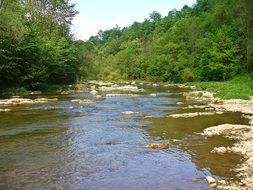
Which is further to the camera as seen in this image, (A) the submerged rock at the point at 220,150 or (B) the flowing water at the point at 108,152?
(A) the submerged rock at the point at 220,150

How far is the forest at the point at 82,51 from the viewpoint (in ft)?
146

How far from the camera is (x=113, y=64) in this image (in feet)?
360

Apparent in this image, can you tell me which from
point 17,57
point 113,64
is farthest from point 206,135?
point 113,64

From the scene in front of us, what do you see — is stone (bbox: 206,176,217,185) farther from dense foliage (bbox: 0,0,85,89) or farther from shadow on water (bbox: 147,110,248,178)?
dense foliage (bbox: 0,0,85,89)

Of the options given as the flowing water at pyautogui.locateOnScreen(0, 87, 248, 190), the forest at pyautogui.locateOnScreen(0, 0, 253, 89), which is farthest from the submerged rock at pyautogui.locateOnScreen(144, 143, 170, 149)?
the forest at pyautogui.locateOnScreen(0, 0, 253, 89)

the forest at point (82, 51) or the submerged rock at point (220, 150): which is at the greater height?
the forest at point (82, 51)

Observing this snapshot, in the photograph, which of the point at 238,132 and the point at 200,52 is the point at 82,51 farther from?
the point at 238,132

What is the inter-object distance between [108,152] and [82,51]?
59630 mm

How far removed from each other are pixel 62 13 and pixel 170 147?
5602 centimetres

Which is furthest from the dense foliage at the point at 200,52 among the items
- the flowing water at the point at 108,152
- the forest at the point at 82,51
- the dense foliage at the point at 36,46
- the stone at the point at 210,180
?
the stone at the point at 210,180

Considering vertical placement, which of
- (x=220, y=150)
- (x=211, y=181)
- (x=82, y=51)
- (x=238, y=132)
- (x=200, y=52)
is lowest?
(x=211, y=181)

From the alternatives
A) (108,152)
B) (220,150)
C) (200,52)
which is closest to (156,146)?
(108,152)

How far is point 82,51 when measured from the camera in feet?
244

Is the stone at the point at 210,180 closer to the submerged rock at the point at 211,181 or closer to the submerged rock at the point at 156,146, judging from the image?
the submerged rock at the point at 211,181
